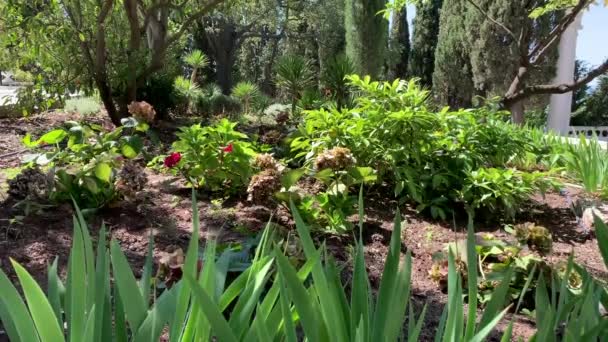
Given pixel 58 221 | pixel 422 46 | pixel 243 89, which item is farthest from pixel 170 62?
pixel 422 46

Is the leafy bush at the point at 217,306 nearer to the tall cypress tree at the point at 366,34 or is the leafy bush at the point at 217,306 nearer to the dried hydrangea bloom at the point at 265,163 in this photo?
the dried hydrangea bloom at the point at 265,163

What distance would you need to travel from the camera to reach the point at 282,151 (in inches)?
183

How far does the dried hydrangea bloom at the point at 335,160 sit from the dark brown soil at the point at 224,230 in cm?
36

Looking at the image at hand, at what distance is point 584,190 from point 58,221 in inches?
144

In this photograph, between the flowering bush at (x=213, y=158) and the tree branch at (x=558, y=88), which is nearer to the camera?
the flowering bush at (x=213, y=158)

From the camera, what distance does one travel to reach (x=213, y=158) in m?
3.38

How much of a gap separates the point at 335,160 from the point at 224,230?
792 mm

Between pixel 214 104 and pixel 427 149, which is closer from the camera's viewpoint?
pixel 427 149

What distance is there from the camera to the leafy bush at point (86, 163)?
2895mm

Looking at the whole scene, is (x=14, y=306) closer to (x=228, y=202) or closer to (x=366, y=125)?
(x=228, y=202)

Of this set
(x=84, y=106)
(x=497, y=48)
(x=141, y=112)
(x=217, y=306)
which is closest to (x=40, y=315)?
(x=217, y=306)

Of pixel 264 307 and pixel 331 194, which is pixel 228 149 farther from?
pixel 264 307

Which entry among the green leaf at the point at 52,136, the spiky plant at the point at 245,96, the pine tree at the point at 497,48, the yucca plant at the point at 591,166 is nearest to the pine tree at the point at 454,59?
the pine tree at the point at 497,48

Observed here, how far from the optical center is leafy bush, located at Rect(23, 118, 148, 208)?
2895 mm
